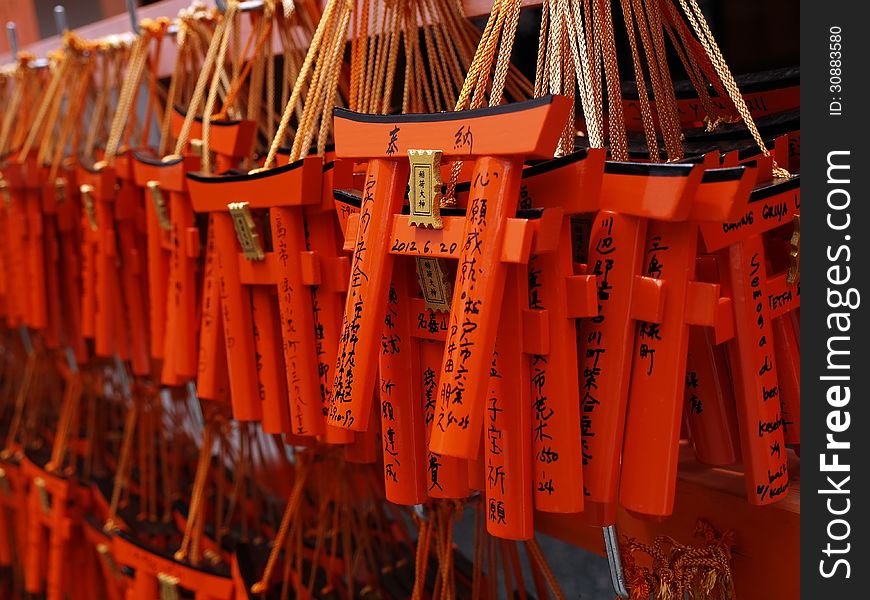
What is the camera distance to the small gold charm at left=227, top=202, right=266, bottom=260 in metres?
0.83

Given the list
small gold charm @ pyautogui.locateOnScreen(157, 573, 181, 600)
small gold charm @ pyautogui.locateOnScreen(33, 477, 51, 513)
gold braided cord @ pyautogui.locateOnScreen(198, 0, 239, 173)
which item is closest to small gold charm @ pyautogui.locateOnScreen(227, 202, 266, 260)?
gold braided cord @ pyautogui.locateOnScreen(198, 0, 239, 173)

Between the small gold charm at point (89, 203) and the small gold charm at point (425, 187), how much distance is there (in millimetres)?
714

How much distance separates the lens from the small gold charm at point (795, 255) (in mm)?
624

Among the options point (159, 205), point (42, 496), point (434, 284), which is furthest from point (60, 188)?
point (434, 284)

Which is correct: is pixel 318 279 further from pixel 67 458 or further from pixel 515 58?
pixel 67 458

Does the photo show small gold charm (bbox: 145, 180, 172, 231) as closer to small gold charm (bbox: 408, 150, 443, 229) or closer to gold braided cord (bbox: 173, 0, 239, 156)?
gold braided cord (bbox: 173, 0, 239, 156)

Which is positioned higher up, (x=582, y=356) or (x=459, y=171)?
(x=459, y=171)

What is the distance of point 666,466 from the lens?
0.59 m

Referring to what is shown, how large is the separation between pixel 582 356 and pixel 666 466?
93 millimetres

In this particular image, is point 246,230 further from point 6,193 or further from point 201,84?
point 6,193

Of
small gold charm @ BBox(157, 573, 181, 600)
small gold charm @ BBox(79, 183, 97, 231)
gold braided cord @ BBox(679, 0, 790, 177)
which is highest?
gold braided cord @ BBox(679, 0, 790, 177)

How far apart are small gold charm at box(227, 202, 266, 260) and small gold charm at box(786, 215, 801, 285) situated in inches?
18.4

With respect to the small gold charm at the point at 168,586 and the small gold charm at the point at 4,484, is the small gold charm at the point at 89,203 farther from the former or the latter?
the small gold charm at the point at 4,484

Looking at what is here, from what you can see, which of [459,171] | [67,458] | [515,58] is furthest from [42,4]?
A: [459,171]
